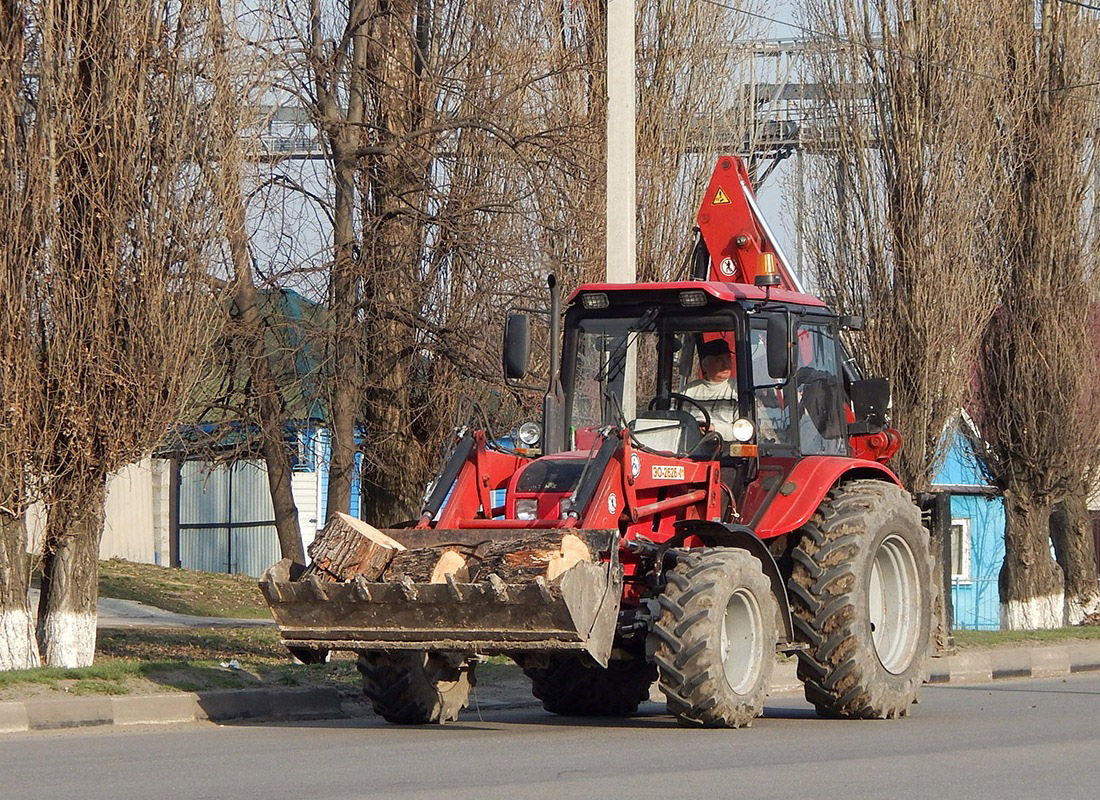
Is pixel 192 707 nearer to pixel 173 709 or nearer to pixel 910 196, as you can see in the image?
pixel 173 709

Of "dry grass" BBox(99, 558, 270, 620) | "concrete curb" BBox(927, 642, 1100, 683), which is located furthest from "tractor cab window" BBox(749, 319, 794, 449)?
"dry grass" BBox(99, 558, 270, 620)

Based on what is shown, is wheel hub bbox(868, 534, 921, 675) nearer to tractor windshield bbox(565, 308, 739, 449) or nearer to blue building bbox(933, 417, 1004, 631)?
tractor windshield bbox(565, 308, 739, 449)

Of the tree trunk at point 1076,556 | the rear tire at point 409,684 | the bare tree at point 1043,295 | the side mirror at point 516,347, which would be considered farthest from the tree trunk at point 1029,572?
the side mirror at point 516,347

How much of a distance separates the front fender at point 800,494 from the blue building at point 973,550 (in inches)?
1027

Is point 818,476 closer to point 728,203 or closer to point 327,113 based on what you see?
point 728,203

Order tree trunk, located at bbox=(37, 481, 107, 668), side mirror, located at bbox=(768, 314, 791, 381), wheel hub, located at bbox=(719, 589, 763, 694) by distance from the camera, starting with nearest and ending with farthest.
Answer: wheel hub, located at bbox=(719, 589, 763, 694), side mirror, located at bbox=(768, 314, 791, 381), tree trunk, located at bbox=(37, 481, 107, 668)

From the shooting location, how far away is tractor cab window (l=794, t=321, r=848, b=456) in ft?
40.6

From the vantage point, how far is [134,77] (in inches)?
533

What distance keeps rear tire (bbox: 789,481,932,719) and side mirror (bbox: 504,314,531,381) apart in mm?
2250

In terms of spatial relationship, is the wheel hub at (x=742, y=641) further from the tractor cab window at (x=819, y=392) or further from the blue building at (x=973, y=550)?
the blue building at (x=973, y=550)

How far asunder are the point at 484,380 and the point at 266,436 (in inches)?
86.0

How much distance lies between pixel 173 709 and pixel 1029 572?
53.4 feet

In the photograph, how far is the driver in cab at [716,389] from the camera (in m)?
12.0

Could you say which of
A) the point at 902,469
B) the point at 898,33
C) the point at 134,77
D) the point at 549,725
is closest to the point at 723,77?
the point at 898,33
